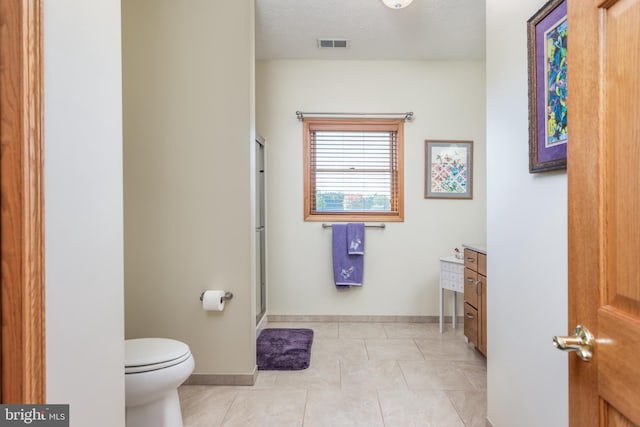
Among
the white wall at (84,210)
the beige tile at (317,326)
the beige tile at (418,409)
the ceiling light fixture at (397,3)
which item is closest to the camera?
the white wall at (84,210)

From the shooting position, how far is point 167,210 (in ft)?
8.07

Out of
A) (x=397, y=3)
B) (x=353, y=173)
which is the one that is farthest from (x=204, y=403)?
(x=397, y=3)

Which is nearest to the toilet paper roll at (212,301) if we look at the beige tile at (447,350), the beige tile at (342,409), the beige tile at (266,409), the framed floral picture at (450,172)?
the beige tile at (266,409)

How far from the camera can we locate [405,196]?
3.83 meters

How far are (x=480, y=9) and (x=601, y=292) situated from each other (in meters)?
2.75

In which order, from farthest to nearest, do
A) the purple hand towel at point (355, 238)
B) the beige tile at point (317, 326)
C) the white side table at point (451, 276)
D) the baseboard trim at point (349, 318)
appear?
the baseboard trim at point (349, 318) → the purple hand towel at point (355, 238) → the beige tile at point (317, 326) → the white side table at point (451, 276)

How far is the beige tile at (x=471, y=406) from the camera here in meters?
1.99

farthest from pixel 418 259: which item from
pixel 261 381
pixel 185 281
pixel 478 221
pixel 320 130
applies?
pixel 185 281

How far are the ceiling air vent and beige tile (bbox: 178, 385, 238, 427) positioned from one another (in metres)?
2.87

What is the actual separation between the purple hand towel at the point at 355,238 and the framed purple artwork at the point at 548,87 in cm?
237

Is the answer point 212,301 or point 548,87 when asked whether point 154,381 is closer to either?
point 212,301

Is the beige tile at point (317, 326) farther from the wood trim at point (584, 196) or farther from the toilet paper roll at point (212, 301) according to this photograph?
the wood trim at point (584, 196)

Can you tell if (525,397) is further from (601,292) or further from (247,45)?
(247,45)

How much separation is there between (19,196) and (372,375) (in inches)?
91.3
